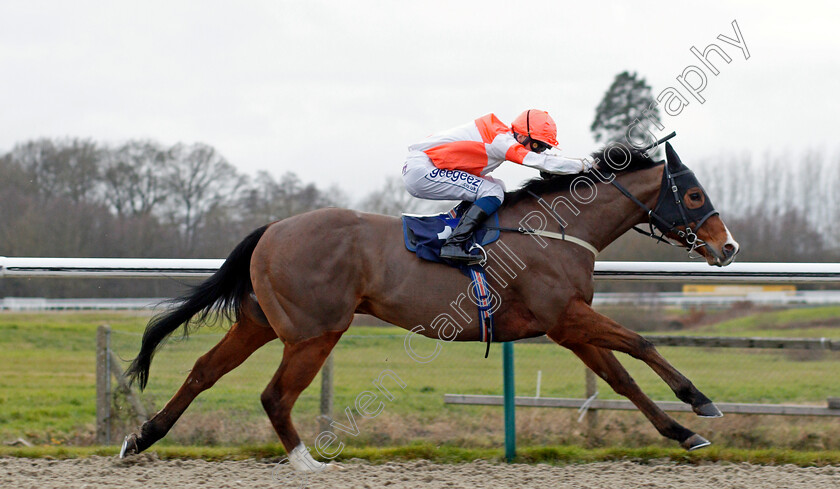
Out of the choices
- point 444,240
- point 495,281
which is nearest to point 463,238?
point 444,240

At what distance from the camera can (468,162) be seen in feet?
15.9

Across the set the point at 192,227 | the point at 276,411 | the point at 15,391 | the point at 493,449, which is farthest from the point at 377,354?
the point at 192,227

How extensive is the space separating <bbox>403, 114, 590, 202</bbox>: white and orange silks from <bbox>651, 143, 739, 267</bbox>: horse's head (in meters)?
0.51

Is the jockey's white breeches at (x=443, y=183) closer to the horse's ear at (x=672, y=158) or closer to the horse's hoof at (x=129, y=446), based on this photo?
the horse's ear at (x=672, y=158)

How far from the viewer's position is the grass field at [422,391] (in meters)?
5.79

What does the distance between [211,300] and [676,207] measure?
2.97 m

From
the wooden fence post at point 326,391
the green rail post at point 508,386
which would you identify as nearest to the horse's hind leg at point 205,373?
the wooden fence post at point 326,391

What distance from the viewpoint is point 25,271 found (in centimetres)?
551

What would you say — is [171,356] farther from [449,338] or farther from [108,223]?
[108,223]

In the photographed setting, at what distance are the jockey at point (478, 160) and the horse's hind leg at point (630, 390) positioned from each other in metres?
1.06

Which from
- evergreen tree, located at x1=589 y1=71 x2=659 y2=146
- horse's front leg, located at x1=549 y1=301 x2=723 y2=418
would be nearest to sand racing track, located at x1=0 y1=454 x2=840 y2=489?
horse's front leg, located at x1=549 y1=301 x2=723 y2=418

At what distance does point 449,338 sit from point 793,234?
55.7 feet

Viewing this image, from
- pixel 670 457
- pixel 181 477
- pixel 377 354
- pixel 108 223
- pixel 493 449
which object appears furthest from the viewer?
pixel 108 223

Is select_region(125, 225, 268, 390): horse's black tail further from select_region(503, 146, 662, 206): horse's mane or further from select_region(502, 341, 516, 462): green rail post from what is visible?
select_region(502, 341, 516, 462): green rail post
